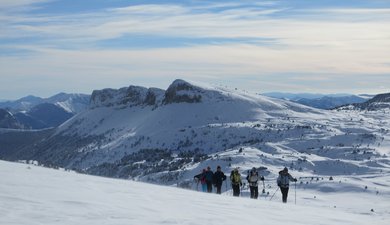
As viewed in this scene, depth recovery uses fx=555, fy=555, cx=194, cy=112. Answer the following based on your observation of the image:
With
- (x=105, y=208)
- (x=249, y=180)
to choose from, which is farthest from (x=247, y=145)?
(x=105, y=208)

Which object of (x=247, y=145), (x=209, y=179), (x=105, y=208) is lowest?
(x=247, y=145)

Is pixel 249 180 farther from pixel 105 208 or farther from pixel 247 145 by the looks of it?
pixel 247 145

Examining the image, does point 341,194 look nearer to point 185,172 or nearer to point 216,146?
point 185,172

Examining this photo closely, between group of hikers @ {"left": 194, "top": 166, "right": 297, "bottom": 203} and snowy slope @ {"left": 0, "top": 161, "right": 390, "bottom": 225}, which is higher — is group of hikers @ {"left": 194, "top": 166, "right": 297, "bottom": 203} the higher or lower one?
the lower one

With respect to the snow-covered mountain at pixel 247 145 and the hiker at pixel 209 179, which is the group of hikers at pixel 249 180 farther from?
the snow-covered mountain at pixel 247 145

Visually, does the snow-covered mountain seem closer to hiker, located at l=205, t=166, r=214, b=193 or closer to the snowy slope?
hiker, located at l=205, t=166, r=214, b=193

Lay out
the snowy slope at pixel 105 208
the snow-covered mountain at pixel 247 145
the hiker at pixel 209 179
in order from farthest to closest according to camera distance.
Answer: the snow-covered mountain at pixel 247 145
the hiker at pixel 209 179
the snowy slope at pixel 105 208

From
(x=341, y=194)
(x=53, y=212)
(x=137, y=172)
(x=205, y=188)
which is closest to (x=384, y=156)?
(x=341, y=194)

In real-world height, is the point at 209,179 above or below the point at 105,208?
below

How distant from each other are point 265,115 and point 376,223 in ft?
542

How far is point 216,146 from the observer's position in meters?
148

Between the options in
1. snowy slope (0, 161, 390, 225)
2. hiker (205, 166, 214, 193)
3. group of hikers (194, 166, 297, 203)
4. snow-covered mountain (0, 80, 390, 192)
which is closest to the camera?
snowy slope (0, 161, 390, 225)

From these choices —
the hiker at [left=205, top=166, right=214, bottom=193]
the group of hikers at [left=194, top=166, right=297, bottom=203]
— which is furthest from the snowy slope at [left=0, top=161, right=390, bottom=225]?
the hiker at [left=205, top=166, right=214, bottom=193]

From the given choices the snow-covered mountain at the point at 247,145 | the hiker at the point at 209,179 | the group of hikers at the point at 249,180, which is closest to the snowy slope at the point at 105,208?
the group of hikers at the point at 249,180
